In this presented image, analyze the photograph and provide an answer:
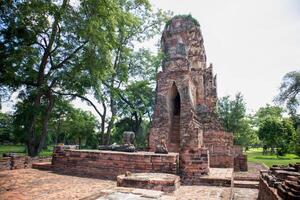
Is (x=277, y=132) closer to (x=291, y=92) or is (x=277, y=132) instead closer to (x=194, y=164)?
(x=291, y=92)

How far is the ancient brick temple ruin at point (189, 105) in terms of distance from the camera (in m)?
13.0

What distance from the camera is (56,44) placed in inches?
551

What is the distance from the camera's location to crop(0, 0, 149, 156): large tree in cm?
930

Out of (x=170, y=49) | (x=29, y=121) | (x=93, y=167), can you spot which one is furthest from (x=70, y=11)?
(x=170, y=49)

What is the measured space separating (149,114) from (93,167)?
17.8 metres

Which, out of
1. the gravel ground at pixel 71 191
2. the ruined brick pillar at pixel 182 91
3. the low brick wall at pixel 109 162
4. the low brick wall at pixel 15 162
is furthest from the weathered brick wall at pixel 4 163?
the ruined brick pillar at pixel 182 91

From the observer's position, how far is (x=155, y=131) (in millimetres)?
14047

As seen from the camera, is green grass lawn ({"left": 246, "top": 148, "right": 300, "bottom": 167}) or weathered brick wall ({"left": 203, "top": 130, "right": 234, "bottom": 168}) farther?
green grass lawn ({"left": 246, "top": 148, "right": 300, "bottom": 167})

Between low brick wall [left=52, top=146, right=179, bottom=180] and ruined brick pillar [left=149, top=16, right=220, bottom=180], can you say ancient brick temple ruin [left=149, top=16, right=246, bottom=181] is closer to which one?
ruined brick pillar [left=149, top=16, right=220, bottom=180]

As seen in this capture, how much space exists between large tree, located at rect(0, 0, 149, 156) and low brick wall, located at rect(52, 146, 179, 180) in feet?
17.3

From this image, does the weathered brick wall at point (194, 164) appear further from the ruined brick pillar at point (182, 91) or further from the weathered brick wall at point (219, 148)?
the weathered brick wall at point (219, 148)

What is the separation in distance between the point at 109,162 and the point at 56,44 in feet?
33.1

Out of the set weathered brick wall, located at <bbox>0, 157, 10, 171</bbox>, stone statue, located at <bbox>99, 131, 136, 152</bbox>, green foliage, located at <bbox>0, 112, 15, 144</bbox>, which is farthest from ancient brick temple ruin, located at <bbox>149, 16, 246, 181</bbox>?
green foliage, located at <bbox>0, 112, 15, 144</bbox>

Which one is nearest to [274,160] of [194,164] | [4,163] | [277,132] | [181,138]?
[277,132]
